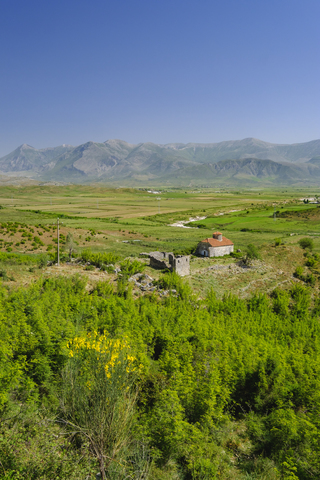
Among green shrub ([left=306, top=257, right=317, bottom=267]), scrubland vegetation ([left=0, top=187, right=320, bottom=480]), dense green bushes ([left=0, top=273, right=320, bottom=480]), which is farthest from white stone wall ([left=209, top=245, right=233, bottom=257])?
dense green bushes ([left=0, top=273, right=320, bottom=480])

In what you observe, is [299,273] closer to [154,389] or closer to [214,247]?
[214,247]

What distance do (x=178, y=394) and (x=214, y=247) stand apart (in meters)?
35.7

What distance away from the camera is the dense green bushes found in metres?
9.22

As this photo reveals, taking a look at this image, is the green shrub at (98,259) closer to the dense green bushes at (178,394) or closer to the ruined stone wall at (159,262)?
the ruined stone wall at (159,262)

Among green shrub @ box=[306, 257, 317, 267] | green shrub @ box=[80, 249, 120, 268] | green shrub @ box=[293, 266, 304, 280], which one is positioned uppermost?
green shrub @ box=[80, 249, 120, 268]

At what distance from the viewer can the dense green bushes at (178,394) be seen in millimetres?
9216

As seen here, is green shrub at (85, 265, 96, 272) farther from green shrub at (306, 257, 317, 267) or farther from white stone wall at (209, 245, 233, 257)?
green shrub at (306, 257, 317, 267)

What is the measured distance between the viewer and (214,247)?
4647 cm

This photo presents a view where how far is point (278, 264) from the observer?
38781 millimetres

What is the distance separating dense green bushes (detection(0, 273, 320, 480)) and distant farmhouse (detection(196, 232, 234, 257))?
26213 millimetres

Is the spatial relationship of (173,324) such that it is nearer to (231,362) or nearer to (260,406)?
(231,362)

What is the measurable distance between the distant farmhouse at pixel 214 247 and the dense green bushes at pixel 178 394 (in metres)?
26.2

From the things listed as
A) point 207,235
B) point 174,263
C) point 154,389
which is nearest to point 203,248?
point 174,263

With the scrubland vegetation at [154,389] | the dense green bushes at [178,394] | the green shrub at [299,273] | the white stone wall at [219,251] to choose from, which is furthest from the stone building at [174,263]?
the green shrub at [299,273]
